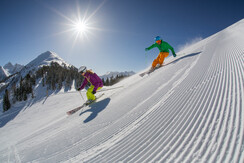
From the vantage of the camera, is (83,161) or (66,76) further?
(66,76)

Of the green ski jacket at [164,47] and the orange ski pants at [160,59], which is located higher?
the green ski jacket at [164,47]

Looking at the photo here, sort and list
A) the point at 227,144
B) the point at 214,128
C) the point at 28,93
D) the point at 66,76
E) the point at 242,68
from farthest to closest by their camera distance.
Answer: the point at 66,76, the point at 28,93, the point at 242,68, the point at 214,128, the point at 227,144

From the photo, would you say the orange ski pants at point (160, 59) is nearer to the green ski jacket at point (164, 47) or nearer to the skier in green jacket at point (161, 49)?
the skier in green jacket at point (161, 49)

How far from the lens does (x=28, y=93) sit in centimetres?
4772

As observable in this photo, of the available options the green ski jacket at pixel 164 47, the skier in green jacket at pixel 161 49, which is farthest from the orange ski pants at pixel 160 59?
the green ski jacket at pixel 164 47

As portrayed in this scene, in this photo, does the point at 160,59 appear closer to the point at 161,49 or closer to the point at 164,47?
the point at 161,49

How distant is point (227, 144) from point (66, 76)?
6724 centimetres

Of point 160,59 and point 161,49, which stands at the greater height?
point 161,49

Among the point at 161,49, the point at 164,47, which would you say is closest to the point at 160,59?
the point at 161,49

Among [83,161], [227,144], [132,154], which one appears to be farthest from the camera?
[83,161]

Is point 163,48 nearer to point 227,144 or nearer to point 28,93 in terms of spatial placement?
point 227,144

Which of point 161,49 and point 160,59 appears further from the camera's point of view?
point 161,49

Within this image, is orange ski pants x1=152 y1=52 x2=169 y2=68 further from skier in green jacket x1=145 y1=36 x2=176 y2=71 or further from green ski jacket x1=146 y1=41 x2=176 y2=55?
green ski jacket x1=146 y1=41 x2=176 y2=55

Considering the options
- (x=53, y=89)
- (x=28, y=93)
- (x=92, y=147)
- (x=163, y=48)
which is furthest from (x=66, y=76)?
(x=92, y=147)
